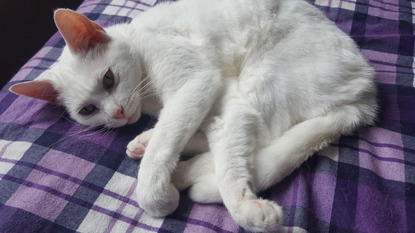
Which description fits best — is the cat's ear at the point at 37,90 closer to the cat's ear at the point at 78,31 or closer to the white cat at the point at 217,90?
the white cat at the point at 217,90

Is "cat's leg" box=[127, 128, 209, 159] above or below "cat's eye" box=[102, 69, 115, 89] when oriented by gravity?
below

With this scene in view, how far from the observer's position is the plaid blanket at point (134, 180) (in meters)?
0.93

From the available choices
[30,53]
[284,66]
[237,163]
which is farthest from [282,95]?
[30,53]

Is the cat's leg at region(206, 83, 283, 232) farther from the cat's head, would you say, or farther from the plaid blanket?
the cat's head

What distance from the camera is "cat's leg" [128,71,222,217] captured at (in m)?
0.94

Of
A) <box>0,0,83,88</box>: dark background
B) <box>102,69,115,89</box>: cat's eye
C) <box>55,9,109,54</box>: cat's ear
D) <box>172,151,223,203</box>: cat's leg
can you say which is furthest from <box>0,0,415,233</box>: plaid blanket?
<box>0,0,83,88</box>: dark background

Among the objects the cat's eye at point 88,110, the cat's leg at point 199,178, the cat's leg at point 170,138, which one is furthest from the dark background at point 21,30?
the cat's leg at point 199,178

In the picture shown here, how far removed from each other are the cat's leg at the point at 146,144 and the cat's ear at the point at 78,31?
0.35 meters

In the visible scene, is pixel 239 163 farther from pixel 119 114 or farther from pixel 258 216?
pixel 119 114

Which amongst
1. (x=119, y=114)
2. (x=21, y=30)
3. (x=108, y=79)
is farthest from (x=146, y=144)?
(x=21, y=30)

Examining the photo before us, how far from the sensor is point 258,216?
33.4 inches

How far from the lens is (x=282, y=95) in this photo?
108 cm

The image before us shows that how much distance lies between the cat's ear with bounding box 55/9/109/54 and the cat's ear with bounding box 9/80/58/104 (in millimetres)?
164

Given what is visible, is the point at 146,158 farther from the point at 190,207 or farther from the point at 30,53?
the point at 30,53
